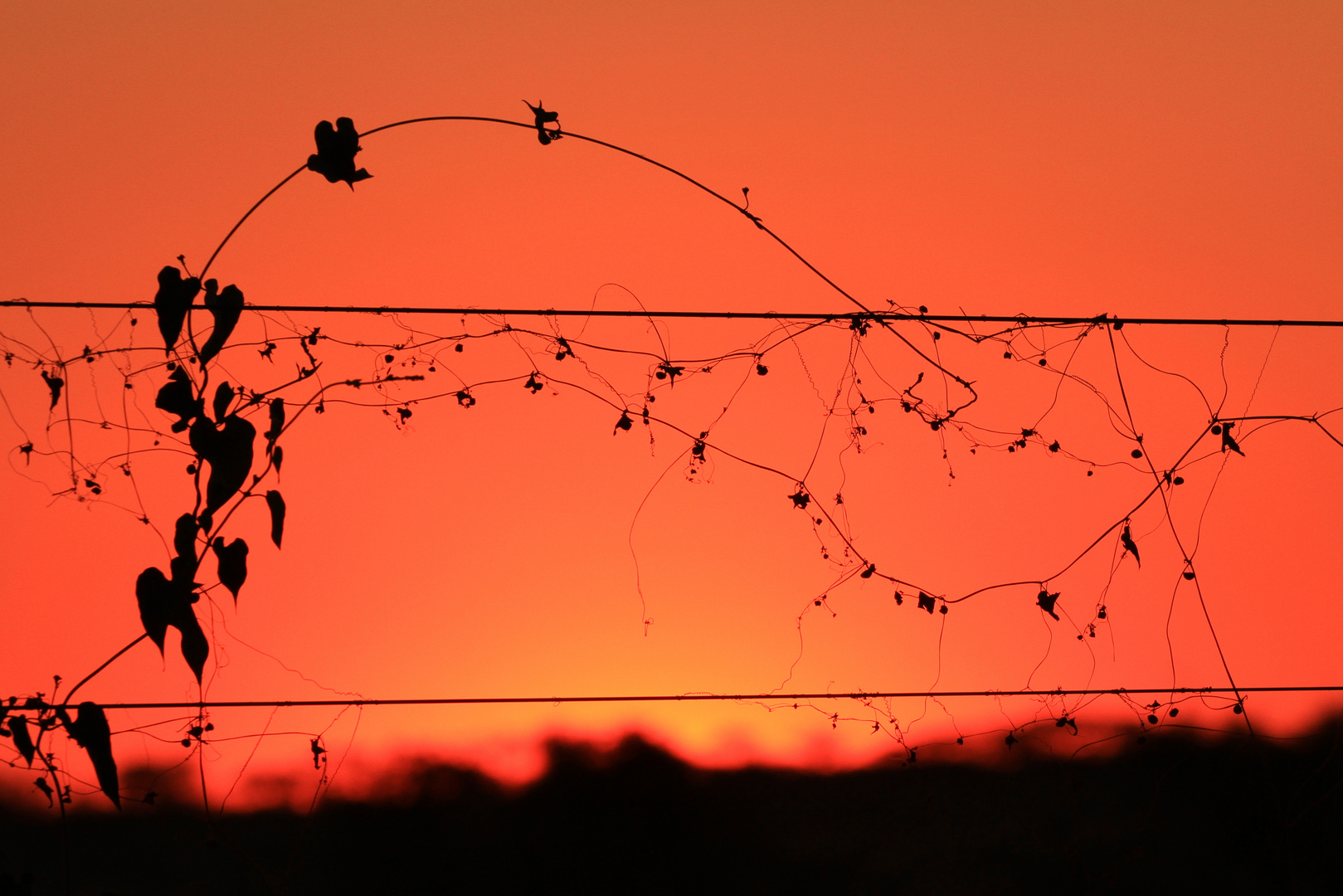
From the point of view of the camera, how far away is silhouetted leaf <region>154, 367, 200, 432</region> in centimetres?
176

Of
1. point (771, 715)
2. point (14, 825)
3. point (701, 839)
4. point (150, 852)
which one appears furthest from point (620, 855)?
point (14, 825)

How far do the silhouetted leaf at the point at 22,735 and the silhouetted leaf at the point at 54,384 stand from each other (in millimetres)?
667

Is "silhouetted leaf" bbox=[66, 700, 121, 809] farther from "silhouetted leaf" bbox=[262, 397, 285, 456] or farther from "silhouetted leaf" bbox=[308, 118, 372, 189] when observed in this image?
"silhouetted leaf" bbox=[308, 118, 372, 189]

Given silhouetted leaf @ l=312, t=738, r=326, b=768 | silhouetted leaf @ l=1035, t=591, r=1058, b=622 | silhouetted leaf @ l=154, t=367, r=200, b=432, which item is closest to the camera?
silhouetted leaf @ l=154, t=367, r=200, b=432

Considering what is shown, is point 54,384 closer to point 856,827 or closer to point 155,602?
point 155,602

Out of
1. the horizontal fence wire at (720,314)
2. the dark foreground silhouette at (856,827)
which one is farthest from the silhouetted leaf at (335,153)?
the dark foreground silhouette at (856,827)

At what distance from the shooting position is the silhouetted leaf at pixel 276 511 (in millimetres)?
1764

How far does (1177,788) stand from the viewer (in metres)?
2.42

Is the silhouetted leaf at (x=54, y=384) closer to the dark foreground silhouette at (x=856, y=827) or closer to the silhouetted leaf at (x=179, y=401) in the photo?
the silhouetted leaf at (x=179, y=401)

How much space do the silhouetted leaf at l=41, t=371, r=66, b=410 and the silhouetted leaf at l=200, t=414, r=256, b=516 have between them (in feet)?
1.87

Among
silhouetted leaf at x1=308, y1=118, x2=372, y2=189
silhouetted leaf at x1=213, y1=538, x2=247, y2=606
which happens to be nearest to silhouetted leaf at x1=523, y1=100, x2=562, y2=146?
silhouetted leaf at x1=308, y1=118, x2=372, y2=189

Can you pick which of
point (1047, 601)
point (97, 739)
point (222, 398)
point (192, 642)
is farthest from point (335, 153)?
point (1047, 601)

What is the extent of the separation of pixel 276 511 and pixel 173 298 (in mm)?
428

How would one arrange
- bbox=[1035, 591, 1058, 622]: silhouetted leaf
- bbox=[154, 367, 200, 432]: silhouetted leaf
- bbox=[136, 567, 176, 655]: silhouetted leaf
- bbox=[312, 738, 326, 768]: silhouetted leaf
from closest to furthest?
1. bbox=[136, 567, 176, 655]: silhouetted leaf
2. bbox=[154, 367, 200, 432]: silhouetted leaf
3. bbox=[312, 738, 326, 768]: silhouetted leaf
4. bbox=[1035, 591, 1058, 622]: silhouetted leaf
